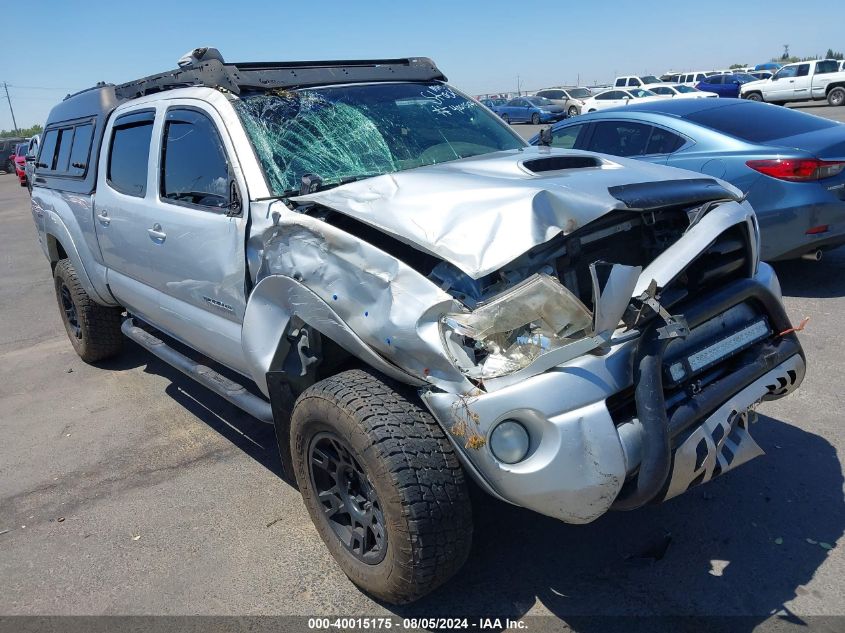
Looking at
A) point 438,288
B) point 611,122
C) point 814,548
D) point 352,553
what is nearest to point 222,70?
point 438,288

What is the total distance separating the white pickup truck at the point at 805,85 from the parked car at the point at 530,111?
8.27m

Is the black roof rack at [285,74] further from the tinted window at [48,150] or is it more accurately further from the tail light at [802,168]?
the tail light at [802,168]

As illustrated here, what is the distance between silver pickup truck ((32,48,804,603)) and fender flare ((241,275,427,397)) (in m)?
0.01

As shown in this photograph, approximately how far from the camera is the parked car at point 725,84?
33.2 m

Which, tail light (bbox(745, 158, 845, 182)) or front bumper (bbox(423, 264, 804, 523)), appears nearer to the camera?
front bumper (bbox(423, 264, 804, 523))

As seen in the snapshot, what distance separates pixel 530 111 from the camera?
33.3 meters

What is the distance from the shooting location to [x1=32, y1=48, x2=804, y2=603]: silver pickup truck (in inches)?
92.4

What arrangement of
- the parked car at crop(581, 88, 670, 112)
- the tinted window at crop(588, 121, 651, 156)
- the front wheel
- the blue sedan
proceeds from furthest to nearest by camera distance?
1. the parked car at crop(581, 88, 670, 112)
2. the front wheel
3. the tinted window at crop(588, 121, 651, 156)
4. the blue sedan

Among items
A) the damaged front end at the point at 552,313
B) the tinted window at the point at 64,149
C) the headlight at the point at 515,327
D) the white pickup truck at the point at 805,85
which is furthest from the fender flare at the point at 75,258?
the white pickup truck at the point at 805,85

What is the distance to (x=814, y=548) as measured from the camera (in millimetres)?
2957

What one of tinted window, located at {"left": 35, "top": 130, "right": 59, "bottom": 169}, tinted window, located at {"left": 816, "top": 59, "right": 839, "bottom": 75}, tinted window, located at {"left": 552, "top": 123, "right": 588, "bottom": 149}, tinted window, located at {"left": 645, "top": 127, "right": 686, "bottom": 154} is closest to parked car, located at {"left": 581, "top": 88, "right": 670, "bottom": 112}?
tinted window, located at {"left": 816, "top": 59, "right": 839, "bottom": 75}

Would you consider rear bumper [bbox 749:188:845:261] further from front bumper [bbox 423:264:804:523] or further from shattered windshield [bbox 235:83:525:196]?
front bumper [bbox 423:264:804:523]

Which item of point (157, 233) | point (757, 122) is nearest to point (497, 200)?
point (157, 233)

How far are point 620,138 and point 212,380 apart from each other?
16.0ft
